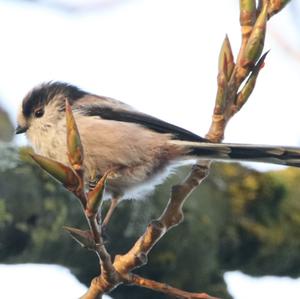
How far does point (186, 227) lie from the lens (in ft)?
9.23

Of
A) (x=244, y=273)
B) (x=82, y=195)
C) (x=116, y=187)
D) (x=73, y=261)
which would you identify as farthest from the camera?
(x=244, y=273)

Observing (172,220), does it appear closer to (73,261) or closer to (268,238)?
(73,261)

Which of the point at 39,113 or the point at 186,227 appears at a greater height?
the point at 39,113

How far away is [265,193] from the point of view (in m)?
3.12

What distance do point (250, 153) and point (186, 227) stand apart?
30.1 inches

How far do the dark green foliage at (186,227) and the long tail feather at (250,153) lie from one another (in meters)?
0.54

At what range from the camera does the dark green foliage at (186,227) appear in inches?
99.4

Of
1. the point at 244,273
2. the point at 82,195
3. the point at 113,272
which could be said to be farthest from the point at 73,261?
the point at 82,195

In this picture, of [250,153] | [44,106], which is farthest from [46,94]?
[250,153]

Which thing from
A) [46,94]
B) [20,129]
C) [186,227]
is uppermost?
[46,94]

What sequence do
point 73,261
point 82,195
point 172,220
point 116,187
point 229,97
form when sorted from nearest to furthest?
point 82,195
point 229,97
point 172,220
point 116,187
point 73,261

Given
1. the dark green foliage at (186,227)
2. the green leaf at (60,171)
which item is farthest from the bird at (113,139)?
the green leaf at (60,171)

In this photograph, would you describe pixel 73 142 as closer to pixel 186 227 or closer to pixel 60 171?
pixel 60 171

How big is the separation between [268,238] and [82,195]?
1417mm
